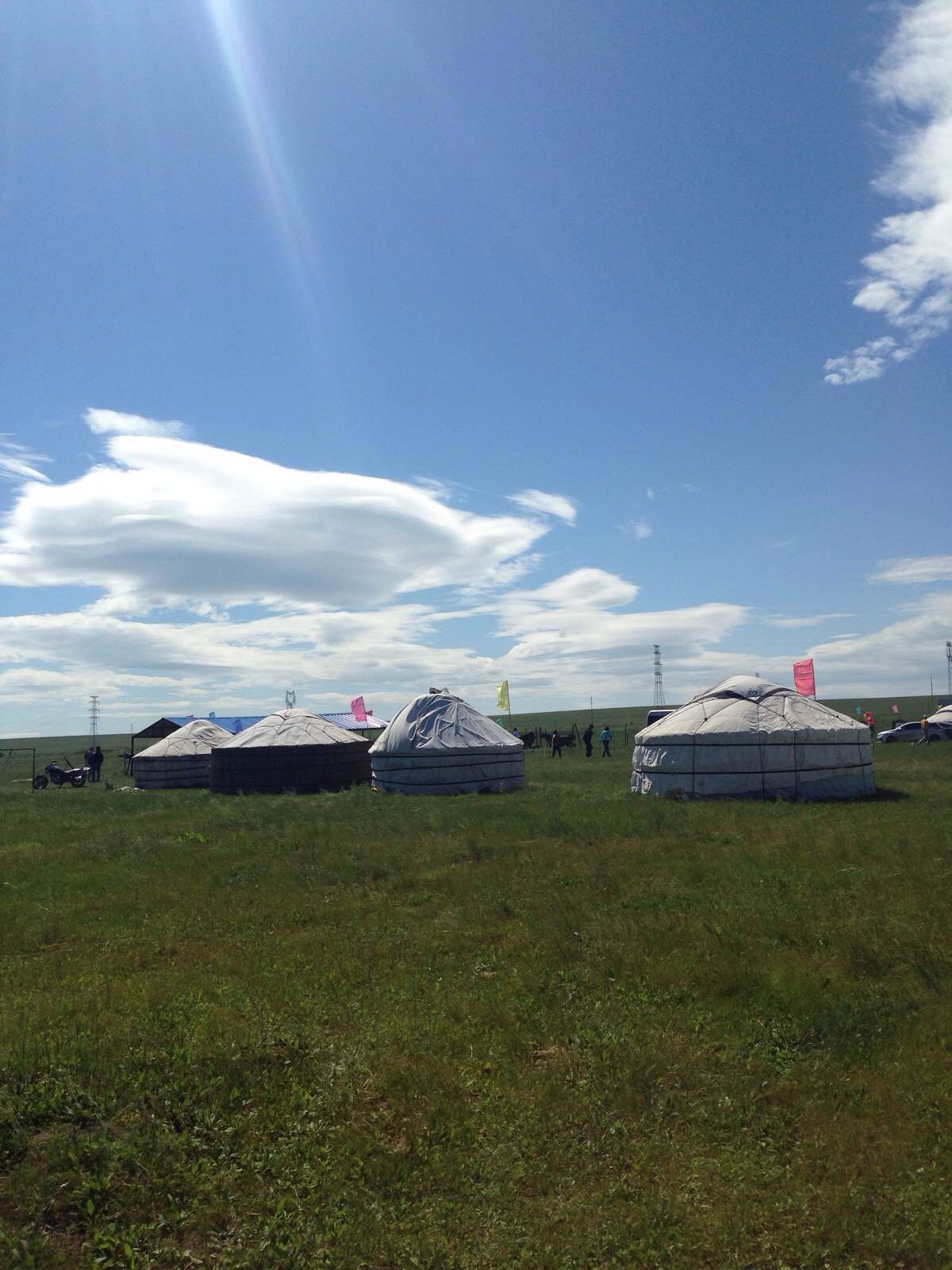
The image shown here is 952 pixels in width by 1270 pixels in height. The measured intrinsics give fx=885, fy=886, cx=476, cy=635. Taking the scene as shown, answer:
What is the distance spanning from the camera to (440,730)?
28.8 m

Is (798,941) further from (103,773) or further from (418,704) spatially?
(103,773)

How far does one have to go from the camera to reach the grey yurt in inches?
1204

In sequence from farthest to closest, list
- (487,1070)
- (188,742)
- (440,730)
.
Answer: (188,742) < (440,730) < (487,1070)

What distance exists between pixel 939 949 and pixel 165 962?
7.70 metres

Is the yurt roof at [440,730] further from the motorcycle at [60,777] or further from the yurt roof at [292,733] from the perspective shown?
the motorcycle at [60,777]

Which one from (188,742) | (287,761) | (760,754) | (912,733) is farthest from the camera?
(912,733)

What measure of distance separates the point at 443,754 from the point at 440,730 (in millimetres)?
1111

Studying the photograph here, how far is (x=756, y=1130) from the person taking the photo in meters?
5.50

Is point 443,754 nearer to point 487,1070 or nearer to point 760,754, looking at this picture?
point 760,754

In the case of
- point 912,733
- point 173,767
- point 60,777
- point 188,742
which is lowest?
point 60,777

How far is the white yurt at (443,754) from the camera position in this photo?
1101 inches

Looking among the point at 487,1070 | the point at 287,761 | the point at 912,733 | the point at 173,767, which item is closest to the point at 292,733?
Result: the point at 287,761

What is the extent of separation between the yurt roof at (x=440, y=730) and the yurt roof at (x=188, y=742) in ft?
32.1

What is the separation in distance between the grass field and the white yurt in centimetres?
1496
